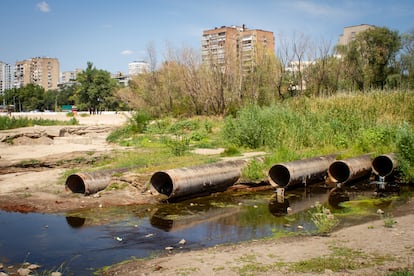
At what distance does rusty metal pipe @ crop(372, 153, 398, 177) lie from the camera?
Answer: 12344 mm

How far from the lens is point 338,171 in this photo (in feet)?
42.6

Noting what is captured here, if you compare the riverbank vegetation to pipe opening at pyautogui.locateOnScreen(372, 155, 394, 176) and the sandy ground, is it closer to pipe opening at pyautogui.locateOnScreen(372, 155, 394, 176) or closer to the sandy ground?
pipe opening at pyautogui.locateOnScreen(372, 155, 394, 176)

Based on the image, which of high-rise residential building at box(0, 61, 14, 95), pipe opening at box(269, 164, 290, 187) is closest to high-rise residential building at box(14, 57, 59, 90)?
high-rise residential building at box(0, 61, 14, 95)

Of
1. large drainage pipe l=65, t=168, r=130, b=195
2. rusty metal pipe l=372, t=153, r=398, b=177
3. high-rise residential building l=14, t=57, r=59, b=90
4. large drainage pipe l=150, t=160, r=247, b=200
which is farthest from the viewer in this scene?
high-rise residential building l=14, t=57, r=59, b=90

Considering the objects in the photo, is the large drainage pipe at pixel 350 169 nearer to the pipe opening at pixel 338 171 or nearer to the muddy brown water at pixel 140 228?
the pipe opening at pixel 338 171

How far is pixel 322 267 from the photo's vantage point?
5.27m

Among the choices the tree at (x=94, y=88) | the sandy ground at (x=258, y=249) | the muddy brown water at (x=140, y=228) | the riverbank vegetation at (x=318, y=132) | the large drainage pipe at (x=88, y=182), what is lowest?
the muddy brown water at (x=140, y=228)

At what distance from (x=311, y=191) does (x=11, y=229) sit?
7.24 m

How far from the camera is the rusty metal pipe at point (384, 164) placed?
40.5 ft

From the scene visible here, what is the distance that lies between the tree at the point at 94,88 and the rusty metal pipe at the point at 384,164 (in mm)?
55338

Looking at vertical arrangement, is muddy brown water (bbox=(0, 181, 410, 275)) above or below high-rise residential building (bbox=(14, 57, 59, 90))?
below

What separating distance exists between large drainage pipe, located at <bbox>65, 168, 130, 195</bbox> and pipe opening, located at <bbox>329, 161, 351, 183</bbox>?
6264 millimetres

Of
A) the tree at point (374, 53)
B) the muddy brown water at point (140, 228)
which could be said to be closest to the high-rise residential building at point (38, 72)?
the tree at point (374, 53)

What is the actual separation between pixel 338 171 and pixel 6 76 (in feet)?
571
